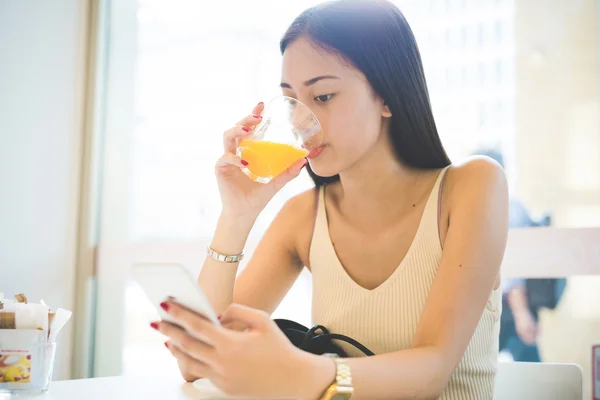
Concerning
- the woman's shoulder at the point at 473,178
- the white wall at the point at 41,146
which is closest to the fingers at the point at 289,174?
the woman's shoulder at the point at 473,178

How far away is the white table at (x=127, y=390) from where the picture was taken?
109 centimetres

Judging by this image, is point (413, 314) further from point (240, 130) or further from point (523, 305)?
point (523, 305)

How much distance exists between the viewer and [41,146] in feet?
8.98

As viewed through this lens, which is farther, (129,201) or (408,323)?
(129,201)

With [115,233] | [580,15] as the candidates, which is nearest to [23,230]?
[115,233]

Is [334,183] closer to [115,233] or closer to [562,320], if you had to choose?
[562,320]

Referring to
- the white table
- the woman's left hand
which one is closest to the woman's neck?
the white table

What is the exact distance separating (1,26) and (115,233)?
1058mm

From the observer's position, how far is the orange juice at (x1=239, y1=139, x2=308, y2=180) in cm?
131

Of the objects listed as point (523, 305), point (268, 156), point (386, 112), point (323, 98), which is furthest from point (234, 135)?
point (523, 305)

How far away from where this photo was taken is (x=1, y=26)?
2.54 meters

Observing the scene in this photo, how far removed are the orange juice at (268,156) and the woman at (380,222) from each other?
0.12 feet

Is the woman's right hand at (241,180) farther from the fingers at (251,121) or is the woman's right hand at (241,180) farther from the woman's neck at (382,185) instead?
the woman's neck at (382,185)

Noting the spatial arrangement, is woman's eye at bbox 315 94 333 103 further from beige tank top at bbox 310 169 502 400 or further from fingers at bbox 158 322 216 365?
fingers at bbox 158 322 216 365
